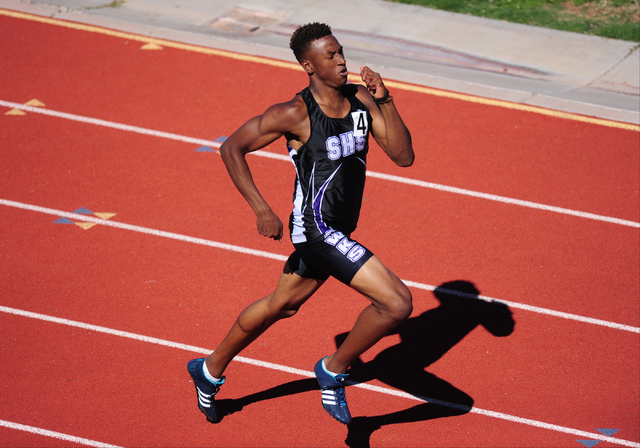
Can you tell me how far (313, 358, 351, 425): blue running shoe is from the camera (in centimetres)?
450

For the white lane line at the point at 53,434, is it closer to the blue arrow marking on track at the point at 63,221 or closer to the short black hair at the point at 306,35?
the blue arrow marking on track at the point at 63,221

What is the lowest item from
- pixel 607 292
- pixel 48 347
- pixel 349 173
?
pixel 48 347

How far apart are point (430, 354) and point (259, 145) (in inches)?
99.1

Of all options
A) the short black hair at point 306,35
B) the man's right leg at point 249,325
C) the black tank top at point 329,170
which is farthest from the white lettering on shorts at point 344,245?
the short black hair at point 306,35

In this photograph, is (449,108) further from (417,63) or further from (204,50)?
(204,50)

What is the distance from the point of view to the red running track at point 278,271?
522 cm

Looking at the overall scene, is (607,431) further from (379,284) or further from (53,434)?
(53,434)

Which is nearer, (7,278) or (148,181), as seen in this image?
(7,278)

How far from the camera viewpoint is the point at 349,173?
4309mm

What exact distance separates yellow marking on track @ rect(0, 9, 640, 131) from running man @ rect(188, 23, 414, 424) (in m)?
5.43

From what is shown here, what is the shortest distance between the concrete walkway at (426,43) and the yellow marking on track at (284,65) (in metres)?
0.14

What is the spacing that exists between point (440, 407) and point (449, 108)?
503cm

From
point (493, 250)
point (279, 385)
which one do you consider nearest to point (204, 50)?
point (493, 250)

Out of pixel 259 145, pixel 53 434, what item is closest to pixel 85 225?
pixel 53 434
